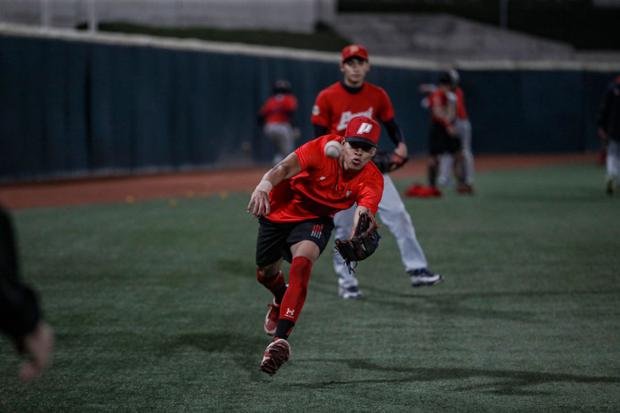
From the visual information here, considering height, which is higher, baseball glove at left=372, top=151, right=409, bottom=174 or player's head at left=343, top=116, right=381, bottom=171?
player's head at left=343, top=116, right=381, bottom=171

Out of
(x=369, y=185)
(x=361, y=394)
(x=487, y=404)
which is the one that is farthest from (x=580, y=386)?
(x=369, y=185)

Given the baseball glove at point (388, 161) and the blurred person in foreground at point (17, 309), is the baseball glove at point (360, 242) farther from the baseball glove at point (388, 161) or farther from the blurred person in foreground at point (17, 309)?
the blurred person in foreground at point (17, 309)

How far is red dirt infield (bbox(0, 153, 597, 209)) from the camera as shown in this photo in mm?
19109

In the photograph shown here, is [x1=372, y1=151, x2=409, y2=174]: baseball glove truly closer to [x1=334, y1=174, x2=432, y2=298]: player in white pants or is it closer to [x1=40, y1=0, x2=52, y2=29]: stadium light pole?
[x1=334, y1=174, x2=432, y2=298]: player in white pants

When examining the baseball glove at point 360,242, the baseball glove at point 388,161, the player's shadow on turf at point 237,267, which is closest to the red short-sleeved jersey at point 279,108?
the player's shadow on turf at point 237,267

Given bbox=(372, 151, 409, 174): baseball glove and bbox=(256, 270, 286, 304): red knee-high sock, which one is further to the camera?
bbox=(372, 151, 409, 174): baseball glove

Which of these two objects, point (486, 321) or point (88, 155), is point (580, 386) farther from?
point (88, 155)

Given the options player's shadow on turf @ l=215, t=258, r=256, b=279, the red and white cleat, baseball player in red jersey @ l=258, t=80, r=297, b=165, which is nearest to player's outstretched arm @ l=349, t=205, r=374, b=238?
the red and white cleat

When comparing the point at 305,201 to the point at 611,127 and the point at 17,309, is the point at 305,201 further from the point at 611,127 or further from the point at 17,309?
the point at 611,127

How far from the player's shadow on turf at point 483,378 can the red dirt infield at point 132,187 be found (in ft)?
36.5

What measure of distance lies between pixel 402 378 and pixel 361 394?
46cm

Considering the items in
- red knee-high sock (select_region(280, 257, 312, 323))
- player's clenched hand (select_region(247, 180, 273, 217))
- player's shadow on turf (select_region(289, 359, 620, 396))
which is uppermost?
player's clenched hand (select_region(247, 180, 273, 217))

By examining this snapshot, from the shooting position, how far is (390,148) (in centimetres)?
3306

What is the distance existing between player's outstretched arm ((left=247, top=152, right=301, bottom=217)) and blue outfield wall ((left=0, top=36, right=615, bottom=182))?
52.3 feet
